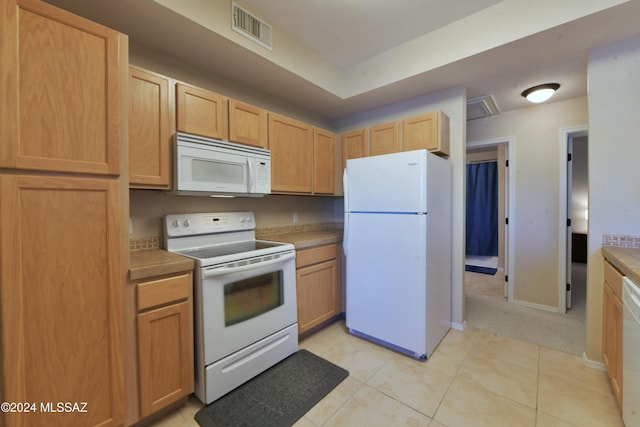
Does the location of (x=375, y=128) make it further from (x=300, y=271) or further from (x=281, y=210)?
(x=300, y=271)

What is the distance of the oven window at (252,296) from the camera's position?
1771mm

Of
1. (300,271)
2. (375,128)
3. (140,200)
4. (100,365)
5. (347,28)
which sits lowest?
(100,365)

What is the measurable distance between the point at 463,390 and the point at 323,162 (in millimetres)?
2357

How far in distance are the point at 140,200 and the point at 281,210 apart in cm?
136

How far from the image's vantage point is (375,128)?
2.92m

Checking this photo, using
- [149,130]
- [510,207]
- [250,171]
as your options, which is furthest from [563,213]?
[149,130]

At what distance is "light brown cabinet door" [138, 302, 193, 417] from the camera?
145 centimetres

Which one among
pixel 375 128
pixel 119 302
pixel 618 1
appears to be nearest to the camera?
pixel 119 302

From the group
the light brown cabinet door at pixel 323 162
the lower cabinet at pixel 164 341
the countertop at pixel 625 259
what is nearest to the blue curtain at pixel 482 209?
the countertop at pixel 625 259

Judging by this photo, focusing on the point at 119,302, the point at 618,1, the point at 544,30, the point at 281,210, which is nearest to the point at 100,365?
the point at 119,302

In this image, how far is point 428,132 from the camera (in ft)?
8.33

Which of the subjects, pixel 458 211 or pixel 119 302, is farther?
pixel 458 211

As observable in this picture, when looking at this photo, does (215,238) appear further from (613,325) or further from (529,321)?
(529,321)

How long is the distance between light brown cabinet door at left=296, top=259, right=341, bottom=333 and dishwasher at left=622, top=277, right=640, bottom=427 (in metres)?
1.96
